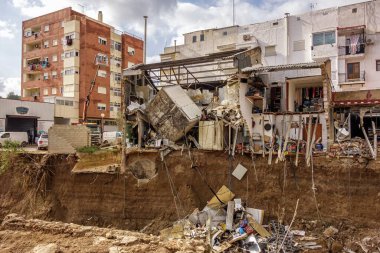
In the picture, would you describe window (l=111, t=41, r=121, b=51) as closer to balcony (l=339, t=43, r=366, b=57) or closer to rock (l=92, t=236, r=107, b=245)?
balcony (l=339, t=43, r=366, b=57)

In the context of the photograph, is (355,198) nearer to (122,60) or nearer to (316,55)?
(316,55)

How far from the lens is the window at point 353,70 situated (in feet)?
89.1

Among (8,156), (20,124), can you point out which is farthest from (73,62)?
(8,156)

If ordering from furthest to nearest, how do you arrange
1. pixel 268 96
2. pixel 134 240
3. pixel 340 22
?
1. pixel 340 22
2. pixel 268 96
3. pixel 134 240

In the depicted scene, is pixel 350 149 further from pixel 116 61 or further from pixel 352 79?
pixel 116 61

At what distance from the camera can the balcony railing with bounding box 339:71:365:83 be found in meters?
26.6

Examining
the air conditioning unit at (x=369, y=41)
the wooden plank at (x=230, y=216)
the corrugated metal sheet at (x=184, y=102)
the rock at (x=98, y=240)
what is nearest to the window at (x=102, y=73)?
the corrugated metal sheet at (x=184, y=102)

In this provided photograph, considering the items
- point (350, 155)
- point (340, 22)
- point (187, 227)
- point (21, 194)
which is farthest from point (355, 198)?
point (340, 22)

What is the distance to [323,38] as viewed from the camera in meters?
27.8

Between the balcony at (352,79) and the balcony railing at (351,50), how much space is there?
1.67 metres

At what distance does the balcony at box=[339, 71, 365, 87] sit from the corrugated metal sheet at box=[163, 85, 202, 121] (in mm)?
15934

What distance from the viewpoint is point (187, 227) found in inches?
545

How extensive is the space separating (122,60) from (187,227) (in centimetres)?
3400

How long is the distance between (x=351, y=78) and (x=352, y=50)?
2259 millimetres
